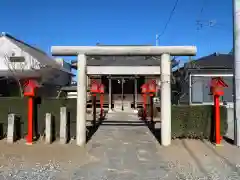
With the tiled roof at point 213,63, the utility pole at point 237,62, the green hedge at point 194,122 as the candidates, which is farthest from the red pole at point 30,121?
the tiled roof at point 213,63

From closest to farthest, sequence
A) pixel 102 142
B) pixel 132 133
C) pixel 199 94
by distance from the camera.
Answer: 1. pixel 102 142
2. pixel 132 133
3. pixel 199 94

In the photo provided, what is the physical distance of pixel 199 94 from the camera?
21.0m

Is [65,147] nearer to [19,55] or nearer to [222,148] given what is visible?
[222,148]

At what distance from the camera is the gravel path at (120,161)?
6.59m

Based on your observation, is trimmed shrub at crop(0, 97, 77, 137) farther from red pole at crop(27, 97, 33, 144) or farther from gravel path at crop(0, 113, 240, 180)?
gravel path at crop(0, 113, 240, 180)

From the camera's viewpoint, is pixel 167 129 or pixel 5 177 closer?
pixel 5 177

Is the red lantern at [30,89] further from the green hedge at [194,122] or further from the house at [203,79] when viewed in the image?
the house at [203,79]

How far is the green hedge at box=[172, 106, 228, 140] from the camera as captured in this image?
10.6 metres

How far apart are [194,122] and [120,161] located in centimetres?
370

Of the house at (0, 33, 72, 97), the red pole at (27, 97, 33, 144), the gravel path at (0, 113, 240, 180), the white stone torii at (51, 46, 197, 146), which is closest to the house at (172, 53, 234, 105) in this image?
the house at (0, 33, 72, 97)

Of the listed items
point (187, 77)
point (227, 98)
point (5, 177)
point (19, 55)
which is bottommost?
point (5, 177)

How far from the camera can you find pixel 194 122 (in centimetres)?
1064

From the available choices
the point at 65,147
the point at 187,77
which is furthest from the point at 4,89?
the point at 65,147

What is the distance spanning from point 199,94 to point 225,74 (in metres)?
2.12
